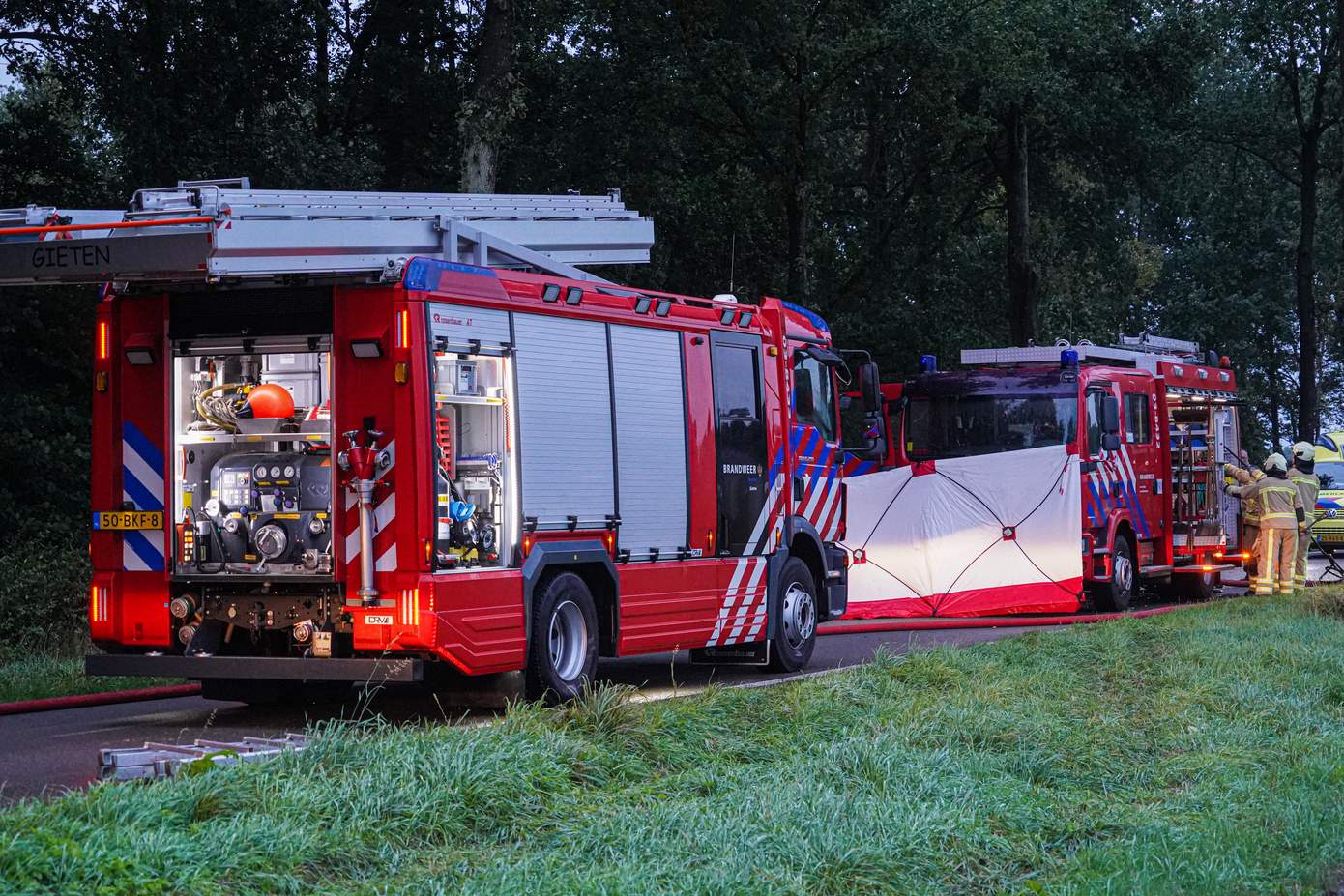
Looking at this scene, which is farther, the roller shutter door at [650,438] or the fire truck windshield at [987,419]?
the fire truck windshield at [987,419]

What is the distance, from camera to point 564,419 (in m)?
11.7

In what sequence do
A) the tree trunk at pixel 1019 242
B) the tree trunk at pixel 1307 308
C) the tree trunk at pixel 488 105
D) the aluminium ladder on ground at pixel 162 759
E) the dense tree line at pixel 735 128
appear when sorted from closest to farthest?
the aluminium ladder on ground at pixel 162 759, the dense tree line at pixel 735 128, the tree trunk at pixel 488 105, the tree trunk at pixel 1019 242, the tree trunk at pixel 1307 308

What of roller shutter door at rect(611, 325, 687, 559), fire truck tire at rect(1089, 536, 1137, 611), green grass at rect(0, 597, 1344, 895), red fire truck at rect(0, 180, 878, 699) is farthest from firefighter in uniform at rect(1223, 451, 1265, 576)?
red fire truck at rect(0, 180, 878, 699)

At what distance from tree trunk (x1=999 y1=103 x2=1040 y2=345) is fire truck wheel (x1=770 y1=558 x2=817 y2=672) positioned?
17.9m

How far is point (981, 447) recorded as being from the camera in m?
21.6

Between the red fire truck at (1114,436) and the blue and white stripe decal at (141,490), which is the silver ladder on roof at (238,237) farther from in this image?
the red fire truck at (1114,436)

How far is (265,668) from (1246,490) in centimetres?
1569

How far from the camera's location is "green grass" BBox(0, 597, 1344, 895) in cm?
605

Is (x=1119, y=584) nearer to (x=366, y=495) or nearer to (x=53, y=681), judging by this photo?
(x=53, y=681)

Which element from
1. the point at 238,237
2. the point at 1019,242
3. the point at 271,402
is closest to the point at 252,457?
the point at 271,402

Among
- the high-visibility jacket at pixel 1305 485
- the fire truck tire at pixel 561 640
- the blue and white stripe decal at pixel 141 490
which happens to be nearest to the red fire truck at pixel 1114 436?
the high-visibility jacket at pixel 1305 485

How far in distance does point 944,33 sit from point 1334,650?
1547cm

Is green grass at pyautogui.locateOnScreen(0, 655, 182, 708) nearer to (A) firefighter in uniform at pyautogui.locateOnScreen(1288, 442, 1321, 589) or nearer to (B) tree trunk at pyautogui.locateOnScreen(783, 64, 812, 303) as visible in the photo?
(A) firefighter in uniform at pyautogui.locateOnScreen(1288, 442, 1321, 589)

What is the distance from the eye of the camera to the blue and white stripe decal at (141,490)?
10930mm
